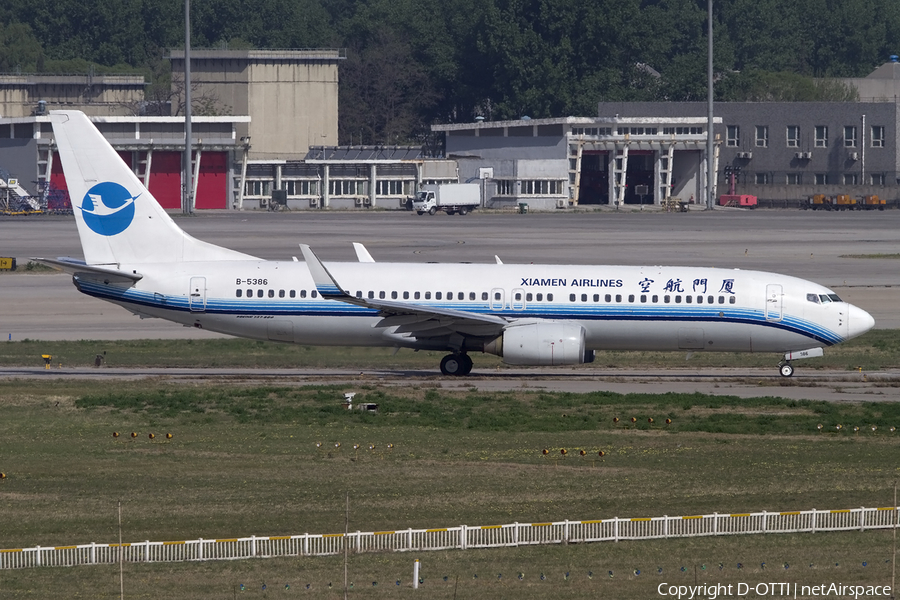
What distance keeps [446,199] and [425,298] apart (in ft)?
310

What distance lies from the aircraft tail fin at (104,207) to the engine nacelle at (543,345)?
38.4 feet

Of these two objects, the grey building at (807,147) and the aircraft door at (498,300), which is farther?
the grey building at (807,147)

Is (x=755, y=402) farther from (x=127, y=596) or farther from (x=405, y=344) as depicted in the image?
(x=127, y=596)

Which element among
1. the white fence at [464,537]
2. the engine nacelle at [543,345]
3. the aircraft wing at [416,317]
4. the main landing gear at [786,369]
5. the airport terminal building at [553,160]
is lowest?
the white fence at [464,537]

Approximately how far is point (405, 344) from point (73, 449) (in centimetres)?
1480

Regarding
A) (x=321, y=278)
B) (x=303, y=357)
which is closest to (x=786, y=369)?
(x=321, y=278)

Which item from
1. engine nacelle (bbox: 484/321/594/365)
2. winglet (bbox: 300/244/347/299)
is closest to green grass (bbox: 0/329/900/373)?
engine nacelle (bbox: 484/321/594/365)

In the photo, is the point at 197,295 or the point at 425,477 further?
the point at 197,295

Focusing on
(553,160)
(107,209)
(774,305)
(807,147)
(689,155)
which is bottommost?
(774,305)

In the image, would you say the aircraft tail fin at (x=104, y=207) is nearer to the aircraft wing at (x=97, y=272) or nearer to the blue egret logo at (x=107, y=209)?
the blue egret logo at (x=107, y=209)

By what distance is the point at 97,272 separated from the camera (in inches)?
1689

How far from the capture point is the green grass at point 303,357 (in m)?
47.8

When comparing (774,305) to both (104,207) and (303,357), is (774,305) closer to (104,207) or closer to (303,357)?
→ (303,357)

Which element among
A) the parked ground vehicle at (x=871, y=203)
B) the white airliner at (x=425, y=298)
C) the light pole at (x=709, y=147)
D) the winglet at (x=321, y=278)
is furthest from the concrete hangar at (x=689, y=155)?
the winglet at (x=321, y=278)
